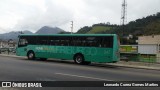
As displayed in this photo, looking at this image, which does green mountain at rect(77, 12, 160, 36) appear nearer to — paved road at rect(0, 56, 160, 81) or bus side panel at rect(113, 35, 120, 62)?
bus side panel at rect(113, 35, 120, 62)

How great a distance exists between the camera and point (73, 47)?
1217 inches

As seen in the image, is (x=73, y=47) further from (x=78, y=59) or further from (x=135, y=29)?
(x=135, y=29)

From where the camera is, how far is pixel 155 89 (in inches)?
521

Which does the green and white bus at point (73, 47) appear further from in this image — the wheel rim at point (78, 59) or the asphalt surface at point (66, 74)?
the asphalt surface at point (66, 74)

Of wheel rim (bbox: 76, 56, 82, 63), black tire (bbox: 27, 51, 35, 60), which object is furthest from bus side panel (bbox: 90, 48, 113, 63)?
black tire (bbox: 27, 51, 35, 60)

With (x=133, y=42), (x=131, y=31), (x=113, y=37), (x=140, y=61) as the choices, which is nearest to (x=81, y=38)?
(x=113, y=37)

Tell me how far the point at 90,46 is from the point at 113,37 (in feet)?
7.96

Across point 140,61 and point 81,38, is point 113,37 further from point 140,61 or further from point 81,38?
point 140,61

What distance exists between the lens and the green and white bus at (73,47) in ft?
94.1

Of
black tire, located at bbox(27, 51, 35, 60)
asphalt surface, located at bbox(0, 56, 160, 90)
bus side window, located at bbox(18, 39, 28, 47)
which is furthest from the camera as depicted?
bus side window, located at bbox(18, 39, 28, 47)

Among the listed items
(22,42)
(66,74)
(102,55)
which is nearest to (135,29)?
(22,42)

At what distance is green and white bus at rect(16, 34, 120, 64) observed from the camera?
28688 millimetres

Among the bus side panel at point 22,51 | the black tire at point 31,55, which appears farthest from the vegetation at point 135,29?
the black tire at point 31,55

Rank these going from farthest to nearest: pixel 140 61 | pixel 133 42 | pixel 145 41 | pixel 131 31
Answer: pixel 131 31, pixel 133 42, pixel 145 41, pixel 140 61
